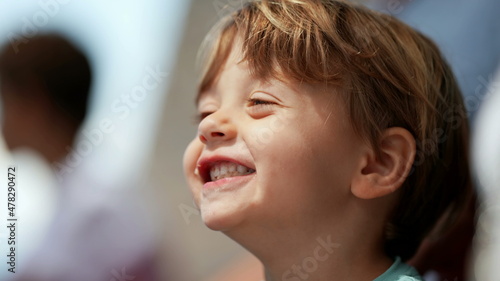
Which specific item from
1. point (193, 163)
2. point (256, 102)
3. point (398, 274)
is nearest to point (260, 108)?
point (256, 102)

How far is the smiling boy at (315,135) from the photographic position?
836mm

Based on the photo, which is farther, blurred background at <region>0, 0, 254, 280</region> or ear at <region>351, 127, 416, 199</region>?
blurred background at <region>0, 0, 254, 280</region>

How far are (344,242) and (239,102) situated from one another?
27 cm

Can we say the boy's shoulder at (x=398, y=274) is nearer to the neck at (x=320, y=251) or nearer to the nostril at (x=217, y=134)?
the neck at (x=320, y=251)

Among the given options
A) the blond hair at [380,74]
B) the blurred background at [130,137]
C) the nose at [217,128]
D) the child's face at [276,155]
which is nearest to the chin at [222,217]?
the child's face at [276,155]

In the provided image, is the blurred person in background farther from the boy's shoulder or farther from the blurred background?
the boy's shoulder

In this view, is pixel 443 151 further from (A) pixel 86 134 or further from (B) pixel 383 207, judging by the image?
(A) pixel 86 134

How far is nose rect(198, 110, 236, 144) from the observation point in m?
0.85

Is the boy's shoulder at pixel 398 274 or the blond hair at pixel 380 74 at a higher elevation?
the blond hair at pixel 380 74

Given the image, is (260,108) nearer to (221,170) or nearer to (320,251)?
(221,170)

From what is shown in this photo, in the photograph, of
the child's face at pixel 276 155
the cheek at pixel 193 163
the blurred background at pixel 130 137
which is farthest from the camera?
the blurred background at pixel 130 137

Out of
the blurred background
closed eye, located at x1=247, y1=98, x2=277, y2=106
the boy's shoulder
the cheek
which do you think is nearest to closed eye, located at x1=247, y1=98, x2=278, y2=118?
closed eye, located at x1=247, y1=98, x2=277, y2=106

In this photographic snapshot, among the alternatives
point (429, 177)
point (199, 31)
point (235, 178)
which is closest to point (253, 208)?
point (235, 178)

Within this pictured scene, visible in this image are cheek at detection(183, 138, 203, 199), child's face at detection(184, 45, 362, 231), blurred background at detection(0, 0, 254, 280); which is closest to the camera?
child's face at detection(184, 45, 362, 231)
